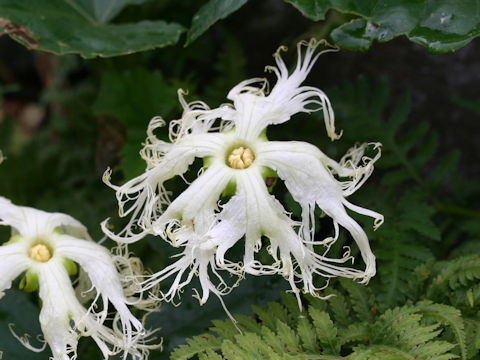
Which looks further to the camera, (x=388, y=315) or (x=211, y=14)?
(x=211, y=14)

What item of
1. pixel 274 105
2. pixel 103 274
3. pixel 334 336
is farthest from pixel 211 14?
pixel 334 336

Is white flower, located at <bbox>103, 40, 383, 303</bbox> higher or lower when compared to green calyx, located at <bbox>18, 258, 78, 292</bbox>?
higher

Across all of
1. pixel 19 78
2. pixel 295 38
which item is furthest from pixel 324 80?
pixel 19 78

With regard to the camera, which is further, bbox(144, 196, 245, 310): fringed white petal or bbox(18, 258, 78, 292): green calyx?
bbox(18, 258, 78, 292): green calyx

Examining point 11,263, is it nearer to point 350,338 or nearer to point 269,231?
point 269,231

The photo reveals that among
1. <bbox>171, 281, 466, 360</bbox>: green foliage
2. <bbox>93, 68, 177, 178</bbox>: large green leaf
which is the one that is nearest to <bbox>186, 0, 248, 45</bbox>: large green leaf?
<bbox>93, 68, 177, 178</bbox>: large green leaf

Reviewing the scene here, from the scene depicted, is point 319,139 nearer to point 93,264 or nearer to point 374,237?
point 374,237

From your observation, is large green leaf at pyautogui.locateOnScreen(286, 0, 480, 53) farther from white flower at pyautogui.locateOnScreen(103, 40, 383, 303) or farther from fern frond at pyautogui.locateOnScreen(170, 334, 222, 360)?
fern frond at pyautogui.locateOnScreen(170, 334, 222, 360)
